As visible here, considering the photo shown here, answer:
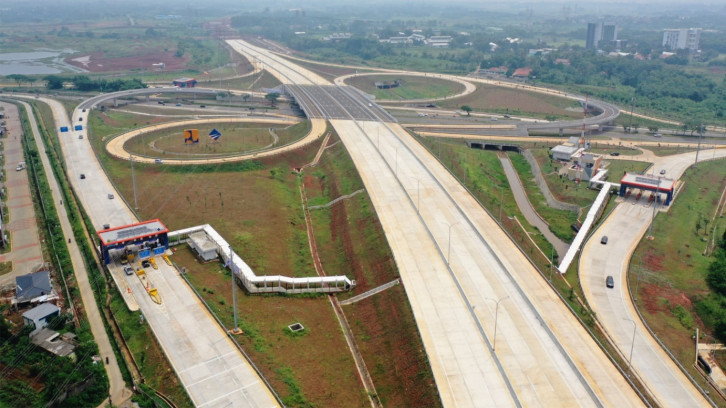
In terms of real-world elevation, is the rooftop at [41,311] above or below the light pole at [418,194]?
below

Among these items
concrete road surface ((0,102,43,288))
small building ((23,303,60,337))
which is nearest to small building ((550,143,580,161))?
concrete road surface ((0,102,43,288))

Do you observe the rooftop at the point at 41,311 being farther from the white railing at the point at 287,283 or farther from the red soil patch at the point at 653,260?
the red soil patch at the point at 653,260

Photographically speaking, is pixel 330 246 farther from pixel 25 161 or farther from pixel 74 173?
pixel 25 161

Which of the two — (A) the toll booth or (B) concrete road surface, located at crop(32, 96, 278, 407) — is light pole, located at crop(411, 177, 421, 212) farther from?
(B) concrete road surface, located at crop(32, 96, 278, 407)

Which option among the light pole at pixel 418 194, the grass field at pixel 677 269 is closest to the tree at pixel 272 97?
the light pole at pixel 418 194

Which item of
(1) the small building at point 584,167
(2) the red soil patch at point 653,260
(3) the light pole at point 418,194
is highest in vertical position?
(3) the light pole at point 418,194

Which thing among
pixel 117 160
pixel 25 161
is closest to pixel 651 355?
pixel 117 160
